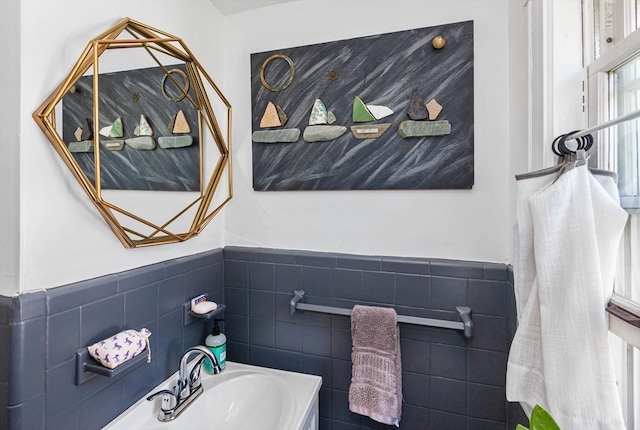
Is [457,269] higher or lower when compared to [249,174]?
lower

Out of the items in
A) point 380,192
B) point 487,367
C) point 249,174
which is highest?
point 249,174

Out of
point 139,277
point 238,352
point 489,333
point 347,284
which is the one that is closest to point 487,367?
point 489,333

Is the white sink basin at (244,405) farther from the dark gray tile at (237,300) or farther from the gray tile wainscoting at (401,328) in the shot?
the dark gray tile at (237,300)

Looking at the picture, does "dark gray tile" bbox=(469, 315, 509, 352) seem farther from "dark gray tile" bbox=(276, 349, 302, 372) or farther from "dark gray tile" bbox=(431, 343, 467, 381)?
"dark gray tile" bbox=(276, 349, 302, 372)

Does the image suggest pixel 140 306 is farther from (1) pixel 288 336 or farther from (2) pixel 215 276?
(1) pixel 288 336

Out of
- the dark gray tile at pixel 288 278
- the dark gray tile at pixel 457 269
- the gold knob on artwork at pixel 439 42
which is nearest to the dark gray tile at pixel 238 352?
the dark gray tile at pixel 288 278

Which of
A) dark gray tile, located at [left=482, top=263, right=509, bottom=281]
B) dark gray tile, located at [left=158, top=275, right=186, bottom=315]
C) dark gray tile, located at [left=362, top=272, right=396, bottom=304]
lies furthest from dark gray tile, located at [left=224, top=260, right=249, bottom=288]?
dark gray tile, located at [left=482, top=263, right=509, bottom=281]

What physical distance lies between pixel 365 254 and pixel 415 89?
2.28 feet

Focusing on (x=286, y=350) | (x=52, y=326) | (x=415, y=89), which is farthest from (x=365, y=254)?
(x=52, y=326)

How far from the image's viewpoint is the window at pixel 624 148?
25.3 inches

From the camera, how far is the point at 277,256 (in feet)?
4.42

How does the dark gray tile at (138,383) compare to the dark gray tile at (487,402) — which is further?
the dark gray tile at (487,402)

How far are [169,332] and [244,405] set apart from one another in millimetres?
415

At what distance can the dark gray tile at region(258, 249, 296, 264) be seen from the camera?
1334 mm
